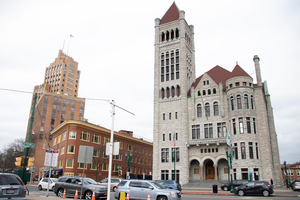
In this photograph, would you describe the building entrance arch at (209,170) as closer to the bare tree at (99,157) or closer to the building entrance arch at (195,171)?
the building entrance arch at (195,171)

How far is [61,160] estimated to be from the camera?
5172 centimetres

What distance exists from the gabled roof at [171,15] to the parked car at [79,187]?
48.7 m

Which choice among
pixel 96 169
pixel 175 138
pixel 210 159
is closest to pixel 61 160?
pixel 96 169

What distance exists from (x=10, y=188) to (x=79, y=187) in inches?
354

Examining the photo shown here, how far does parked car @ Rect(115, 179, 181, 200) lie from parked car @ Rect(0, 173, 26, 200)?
A: 766 cm

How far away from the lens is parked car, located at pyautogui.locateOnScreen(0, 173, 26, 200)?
420 inches

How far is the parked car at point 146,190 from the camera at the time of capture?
1634cm

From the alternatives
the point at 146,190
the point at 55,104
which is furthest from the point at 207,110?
the point at 55,104

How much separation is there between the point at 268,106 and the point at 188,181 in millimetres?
23862

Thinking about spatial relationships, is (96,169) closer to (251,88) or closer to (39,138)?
(251,88)

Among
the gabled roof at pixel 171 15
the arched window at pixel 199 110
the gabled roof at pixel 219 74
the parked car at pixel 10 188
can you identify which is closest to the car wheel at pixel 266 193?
the parked car at pixel 10 188

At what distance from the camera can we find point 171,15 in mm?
61719

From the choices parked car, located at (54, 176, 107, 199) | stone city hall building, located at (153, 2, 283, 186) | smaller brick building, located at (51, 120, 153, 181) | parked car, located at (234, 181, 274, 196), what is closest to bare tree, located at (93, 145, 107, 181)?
smaller brick building, located at (51, 120, 153, 181)

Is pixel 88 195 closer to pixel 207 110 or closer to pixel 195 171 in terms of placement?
pixel 195 171
